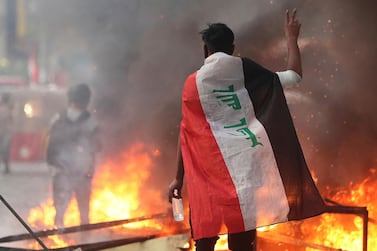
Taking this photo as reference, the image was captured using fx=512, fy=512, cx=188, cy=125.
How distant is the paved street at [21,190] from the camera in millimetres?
4562

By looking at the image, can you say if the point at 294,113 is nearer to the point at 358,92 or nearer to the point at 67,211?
the point at 358,92

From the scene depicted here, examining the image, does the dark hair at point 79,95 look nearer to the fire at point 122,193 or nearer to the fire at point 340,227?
the fire at point 122,193

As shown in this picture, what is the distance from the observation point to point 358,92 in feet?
15.8

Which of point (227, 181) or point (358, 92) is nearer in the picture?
point (227, 181)

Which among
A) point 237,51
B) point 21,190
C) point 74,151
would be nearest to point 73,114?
point 74,151

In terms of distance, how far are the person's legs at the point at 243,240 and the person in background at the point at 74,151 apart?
2569 mm

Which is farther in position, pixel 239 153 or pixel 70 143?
pixel 70 143

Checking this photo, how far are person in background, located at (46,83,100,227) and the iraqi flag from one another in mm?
2492

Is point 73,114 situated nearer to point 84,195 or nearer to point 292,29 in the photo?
point 84,195

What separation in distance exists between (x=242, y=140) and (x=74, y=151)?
2736 millimetres

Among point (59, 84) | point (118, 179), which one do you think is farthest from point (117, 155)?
point (59, 84)

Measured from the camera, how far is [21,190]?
509cm

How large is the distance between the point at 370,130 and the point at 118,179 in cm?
245

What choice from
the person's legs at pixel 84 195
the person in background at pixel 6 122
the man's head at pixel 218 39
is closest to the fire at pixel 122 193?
the person's legs at pixel 84 195
